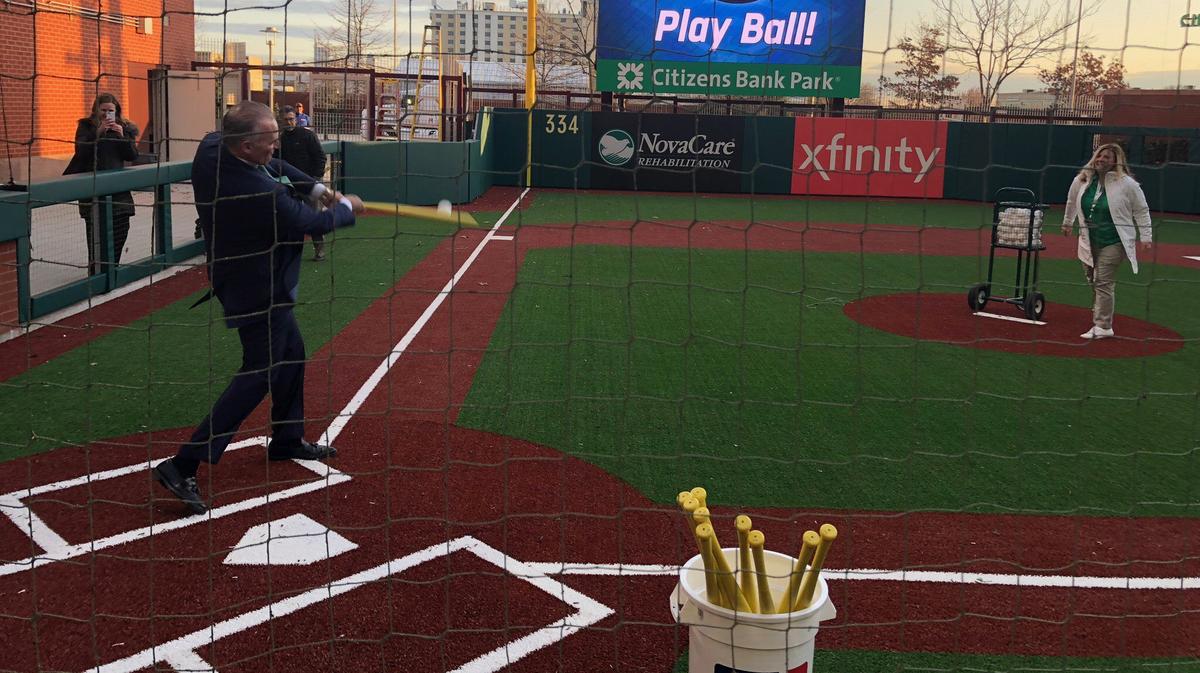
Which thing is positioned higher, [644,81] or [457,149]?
[644,81]

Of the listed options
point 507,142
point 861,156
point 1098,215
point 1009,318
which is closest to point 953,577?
point 1098,215

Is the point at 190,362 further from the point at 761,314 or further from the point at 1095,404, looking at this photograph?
the point at 1095,404

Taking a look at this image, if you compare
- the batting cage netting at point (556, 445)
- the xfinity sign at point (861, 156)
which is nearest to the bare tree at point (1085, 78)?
the batting cage netting at point (556, 445)

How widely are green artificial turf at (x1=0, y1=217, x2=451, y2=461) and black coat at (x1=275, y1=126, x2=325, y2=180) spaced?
6.48 ft

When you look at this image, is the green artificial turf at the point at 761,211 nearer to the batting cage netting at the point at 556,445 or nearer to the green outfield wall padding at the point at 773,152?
the green outfield wall padding at the point at 773,152

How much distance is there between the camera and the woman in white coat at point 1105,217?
356 inches

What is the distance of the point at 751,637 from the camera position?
3.33 metres

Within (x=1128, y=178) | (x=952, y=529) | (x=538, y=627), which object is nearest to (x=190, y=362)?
(x=538, y=627)

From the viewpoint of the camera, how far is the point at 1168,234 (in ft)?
66.7

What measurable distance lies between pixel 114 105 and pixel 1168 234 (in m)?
18.8

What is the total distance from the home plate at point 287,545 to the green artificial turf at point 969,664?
1.81 metres

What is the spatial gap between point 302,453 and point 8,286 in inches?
174

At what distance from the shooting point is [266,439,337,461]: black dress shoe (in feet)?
19.7

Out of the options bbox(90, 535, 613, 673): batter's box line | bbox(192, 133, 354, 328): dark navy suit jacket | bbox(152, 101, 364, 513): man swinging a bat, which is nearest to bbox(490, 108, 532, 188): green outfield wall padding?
bbox(152, 101, 364, 513): man swinging a bat
